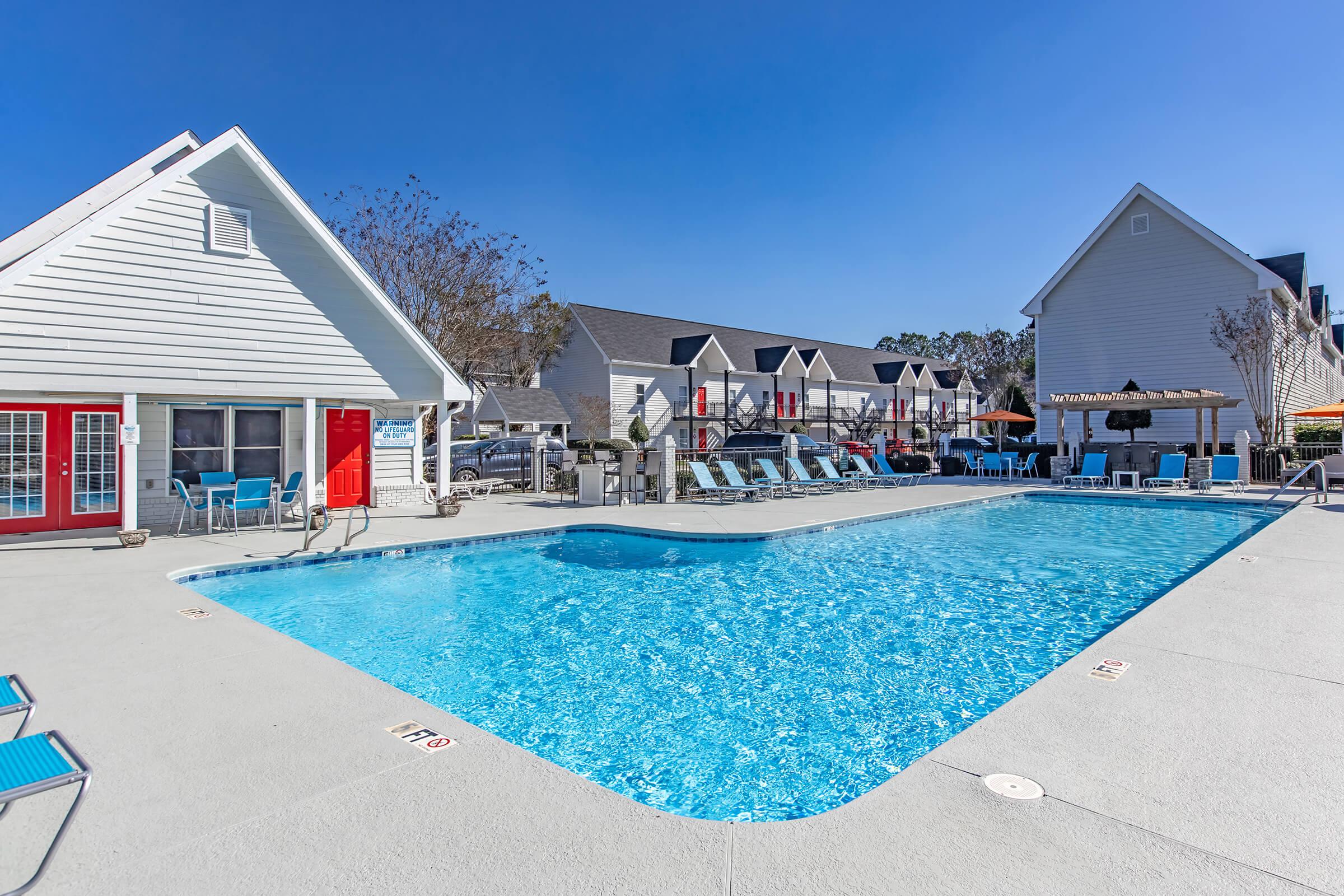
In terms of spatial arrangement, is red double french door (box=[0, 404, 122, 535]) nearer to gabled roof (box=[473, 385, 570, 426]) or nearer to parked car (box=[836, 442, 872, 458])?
gabled roof (box=[473, 385, 570, 426])

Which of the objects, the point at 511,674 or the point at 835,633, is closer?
the point at 511,674

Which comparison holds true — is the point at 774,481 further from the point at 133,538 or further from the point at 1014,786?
the point at 1014,786

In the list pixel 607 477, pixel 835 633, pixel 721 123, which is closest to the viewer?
pixel 835 633

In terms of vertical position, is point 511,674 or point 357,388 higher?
point 357,388

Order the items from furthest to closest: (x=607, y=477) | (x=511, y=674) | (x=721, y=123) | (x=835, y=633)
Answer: (x=721, y=123)
(x=607, y=477)
(x=835, y=633)
(x=511, y=674)

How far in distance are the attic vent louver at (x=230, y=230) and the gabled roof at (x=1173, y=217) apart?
82.8 ft

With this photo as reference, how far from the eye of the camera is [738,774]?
165 inches

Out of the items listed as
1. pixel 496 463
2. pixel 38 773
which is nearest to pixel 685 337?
pixel 496 463

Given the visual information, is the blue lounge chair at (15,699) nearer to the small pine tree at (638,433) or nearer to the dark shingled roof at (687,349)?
the small pine tree at (638,433)

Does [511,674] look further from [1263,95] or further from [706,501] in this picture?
[1263,95]

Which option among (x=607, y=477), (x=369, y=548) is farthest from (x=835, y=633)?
(x=607, y=477)

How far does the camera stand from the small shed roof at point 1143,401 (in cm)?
1922

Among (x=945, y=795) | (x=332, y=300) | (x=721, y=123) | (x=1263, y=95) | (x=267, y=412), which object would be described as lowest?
(x=945, y=795)

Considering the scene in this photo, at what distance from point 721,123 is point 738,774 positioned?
17405 millimetres
